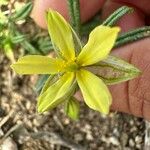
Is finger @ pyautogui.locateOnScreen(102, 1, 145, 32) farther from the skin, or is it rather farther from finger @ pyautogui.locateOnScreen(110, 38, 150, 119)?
finger @ pyautogui.locateOnScreen(110, 38, 150, 119)

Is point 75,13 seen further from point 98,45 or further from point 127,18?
point 98,45

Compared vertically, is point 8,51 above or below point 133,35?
below

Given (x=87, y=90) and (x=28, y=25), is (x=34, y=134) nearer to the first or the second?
(x=28, y=25)

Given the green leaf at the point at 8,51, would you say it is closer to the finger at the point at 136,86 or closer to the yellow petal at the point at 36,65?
the finger at the point at 136,86

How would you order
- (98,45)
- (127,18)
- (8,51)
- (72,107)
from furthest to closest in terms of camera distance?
1. (8,51)
2. (127,18)
3. (72,107)
4. (98,45)

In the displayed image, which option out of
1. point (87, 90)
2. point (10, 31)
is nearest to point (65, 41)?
point (87, 90)

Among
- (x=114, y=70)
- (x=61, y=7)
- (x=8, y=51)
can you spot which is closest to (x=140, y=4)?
(x=61, y=7)
